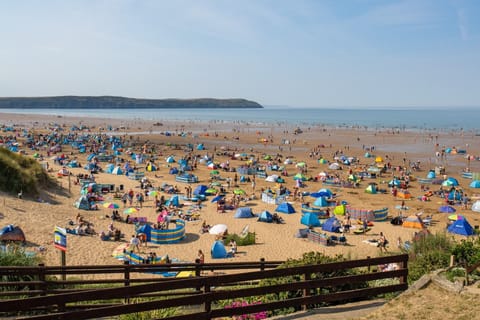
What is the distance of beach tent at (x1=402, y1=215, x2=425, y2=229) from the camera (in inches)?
837

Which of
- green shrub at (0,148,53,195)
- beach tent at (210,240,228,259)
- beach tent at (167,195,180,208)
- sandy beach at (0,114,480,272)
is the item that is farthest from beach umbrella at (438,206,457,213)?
green shrub at (0,148,53,195)

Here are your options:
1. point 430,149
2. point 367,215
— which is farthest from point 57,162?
point 430,149

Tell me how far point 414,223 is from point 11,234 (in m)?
17.6

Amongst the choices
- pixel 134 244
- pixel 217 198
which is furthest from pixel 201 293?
pixel 217 198

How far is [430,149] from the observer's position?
56.0 meters

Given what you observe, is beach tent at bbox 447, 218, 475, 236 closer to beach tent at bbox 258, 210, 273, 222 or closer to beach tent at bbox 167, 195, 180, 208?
beach tent at bbox 258, 210, 273, 222

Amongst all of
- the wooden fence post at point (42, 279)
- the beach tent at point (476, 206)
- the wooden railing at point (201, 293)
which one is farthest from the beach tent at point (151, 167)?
the wooden fence post at point (42, 279)

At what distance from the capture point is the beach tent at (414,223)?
21.2 meters

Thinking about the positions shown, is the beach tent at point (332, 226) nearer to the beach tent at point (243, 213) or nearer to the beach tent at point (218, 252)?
the beach tent at point (243, 213)

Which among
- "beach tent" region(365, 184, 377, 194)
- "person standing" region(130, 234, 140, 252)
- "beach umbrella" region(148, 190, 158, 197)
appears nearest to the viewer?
"person standing" region(130, 234, 140, 252)

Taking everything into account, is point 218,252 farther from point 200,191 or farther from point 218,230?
point 200,191

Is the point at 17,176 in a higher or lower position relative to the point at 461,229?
higher

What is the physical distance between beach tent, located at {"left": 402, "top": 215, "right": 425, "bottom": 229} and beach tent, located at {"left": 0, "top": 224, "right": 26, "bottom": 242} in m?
17.0

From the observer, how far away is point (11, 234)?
51.4 feet
